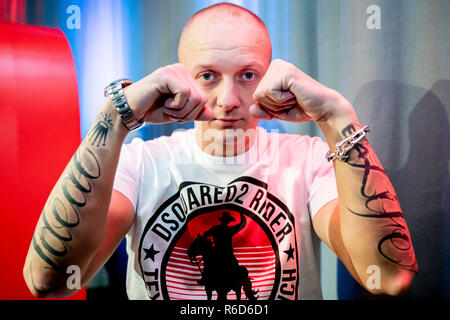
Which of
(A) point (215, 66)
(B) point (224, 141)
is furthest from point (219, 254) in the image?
(A) point (215, 66)

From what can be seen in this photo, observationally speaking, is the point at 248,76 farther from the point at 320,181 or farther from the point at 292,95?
the point at 320,181

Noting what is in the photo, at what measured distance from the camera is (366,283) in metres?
0.92

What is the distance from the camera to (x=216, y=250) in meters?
1.11

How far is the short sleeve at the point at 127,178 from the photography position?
41.9 inches

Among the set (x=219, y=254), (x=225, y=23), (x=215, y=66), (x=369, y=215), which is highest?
(x=225, y=23)

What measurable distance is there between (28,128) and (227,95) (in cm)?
62

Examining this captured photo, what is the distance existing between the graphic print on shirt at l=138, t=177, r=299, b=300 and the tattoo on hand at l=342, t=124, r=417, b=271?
304 millimetres

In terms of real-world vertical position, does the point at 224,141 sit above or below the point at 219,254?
above

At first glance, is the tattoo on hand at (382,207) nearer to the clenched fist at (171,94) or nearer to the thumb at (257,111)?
the thumb at (257,111)

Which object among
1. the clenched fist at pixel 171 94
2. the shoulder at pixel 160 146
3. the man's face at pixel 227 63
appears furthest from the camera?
the shoulder at pixel 160 146

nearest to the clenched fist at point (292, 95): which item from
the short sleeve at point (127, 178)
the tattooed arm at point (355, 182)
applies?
the tattooed arm at point (355, 182)

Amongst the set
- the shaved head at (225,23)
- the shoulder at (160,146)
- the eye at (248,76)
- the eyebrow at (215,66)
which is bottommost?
the shoulder at (160,146)

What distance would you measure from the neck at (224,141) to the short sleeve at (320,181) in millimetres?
215
